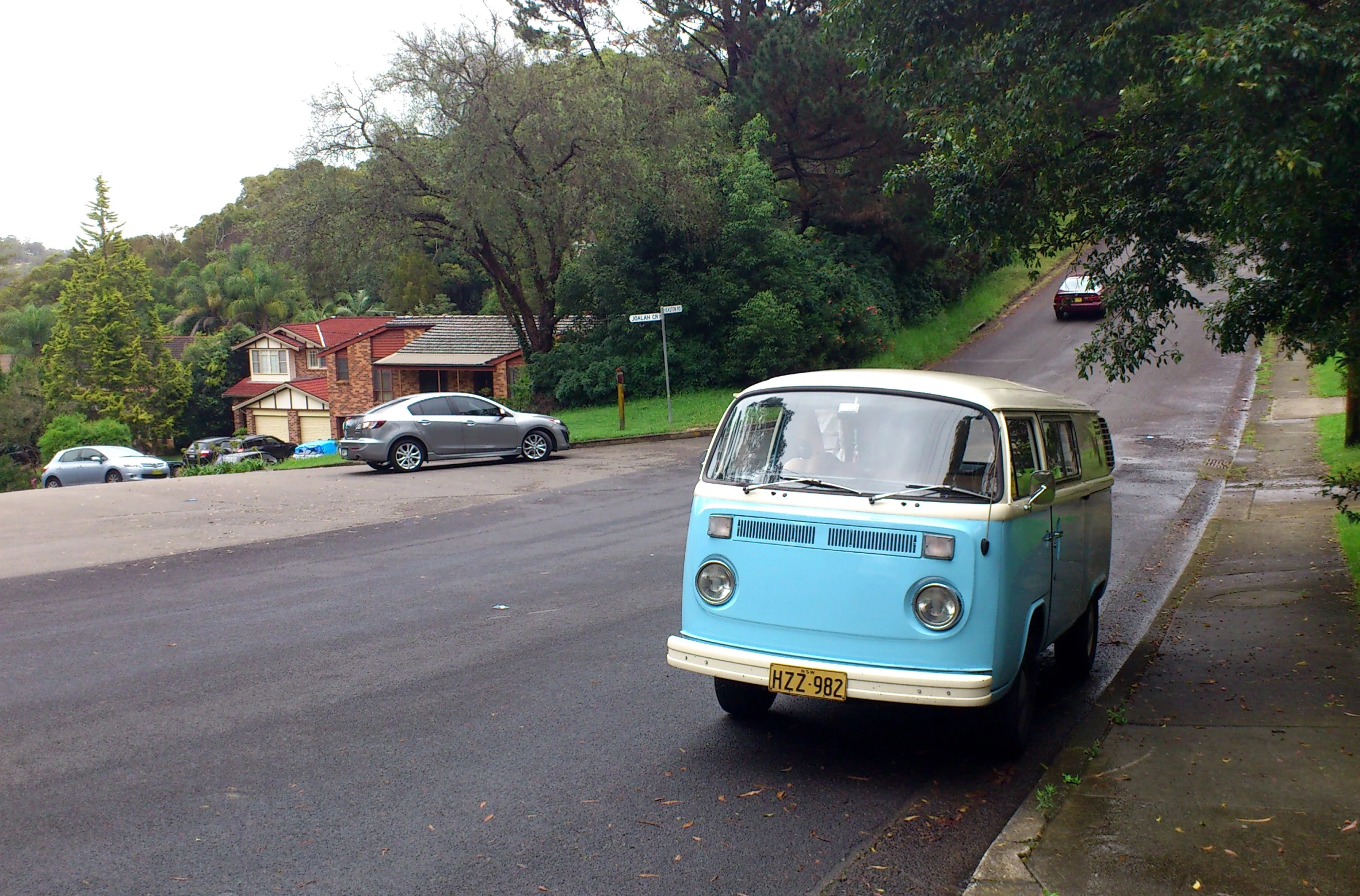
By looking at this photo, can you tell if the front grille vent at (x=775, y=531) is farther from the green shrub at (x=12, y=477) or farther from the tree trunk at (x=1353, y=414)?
the green shrub at (x=12, y=477)

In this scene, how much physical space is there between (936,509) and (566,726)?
8.22ft

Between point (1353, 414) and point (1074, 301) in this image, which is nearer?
point (1353, 414)

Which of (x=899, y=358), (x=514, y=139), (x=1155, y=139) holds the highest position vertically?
(x=514, y=139)

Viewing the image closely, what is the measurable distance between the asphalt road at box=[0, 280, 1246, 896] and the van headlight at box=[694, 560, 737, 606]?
2.83 feet

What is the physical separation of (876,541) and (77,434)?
179 ft

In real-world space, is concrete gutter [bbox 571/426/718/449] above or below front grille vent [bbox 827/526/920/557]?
below

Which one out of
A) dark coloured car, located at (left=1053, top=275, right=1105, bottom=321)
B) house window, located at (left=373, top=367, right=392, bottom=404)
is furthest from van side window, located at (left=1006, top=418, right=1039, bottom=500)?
house window, located at (left=373, top=367, right=392, bottom=404)

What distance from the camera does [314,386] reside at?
5581cm

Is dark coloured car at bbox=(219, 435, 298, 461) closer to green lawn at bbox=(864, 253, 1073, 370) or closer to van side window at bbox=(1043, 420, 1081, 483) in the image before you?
green lawn at bbox=(864, 253, 1073, 370)

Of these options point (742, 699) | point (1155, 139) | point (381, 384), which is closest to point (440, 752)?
point (742, 699)

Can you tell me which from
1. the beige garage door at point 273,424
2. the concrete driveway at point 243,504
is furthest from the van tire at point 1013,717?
the beige garage door at point 273,424

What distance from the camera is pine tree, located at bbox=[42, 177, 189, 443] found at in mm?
55844

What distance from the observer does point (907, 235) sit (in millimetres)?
38156

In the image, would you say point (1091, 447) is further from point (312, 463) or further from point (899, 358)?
point (899, 358)
